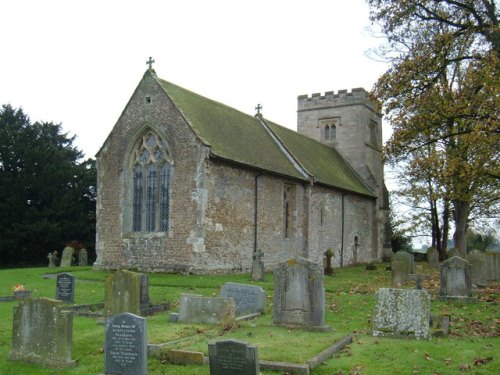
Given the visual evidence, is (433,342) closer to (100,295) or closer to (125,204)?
(100,295)

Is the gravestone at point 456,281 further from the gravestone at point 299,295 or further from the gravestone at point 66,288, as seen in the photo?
the gravestone at point 66,288

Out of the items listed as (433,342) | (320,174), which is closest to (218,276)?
(320,174)

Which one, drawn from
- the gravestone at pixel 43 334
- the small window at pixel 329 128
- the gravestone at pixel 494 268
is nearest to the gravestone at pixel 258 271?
the gravestone at pixel 494 268

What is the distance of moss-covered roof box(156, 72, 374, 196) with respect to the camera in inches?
942

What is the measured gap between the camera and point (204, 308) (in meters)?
12.0

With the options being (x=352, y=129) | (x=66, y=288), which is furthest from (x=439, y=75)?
(x=352, y=129)

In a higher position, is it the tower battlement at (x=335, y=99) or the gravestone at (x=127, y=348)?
the tower battlement at (x=335, y=99)

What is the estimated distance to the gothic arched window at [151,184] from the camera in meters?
23.5

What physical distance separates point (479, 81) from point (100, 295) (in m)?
13.0

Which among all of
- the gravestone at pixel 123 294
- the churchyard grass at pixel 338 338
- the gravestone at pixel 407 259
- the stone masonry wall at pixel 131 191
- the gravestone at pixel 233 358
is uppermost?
the stone masonry wall at pixel 131 191

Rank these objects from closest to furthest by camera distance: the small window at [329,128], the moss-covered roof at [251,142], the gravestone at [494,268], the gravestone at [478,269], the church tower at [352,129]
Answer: the gravestone at [478,269] → the gravestone at [494,268] → the moss-covered roof at [251,142] → the church tower at [352,129] → the small window at [329,128]

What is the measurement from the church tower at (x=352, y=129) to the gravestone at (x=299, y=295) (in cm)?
2712

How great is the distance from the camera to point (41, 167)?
3888 centimetres

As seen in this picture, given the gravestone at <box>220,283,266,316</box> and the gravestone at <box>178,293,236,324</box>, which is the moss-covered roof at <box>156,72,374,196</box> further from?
the gravestone at <box>178,293,236,324</box>
